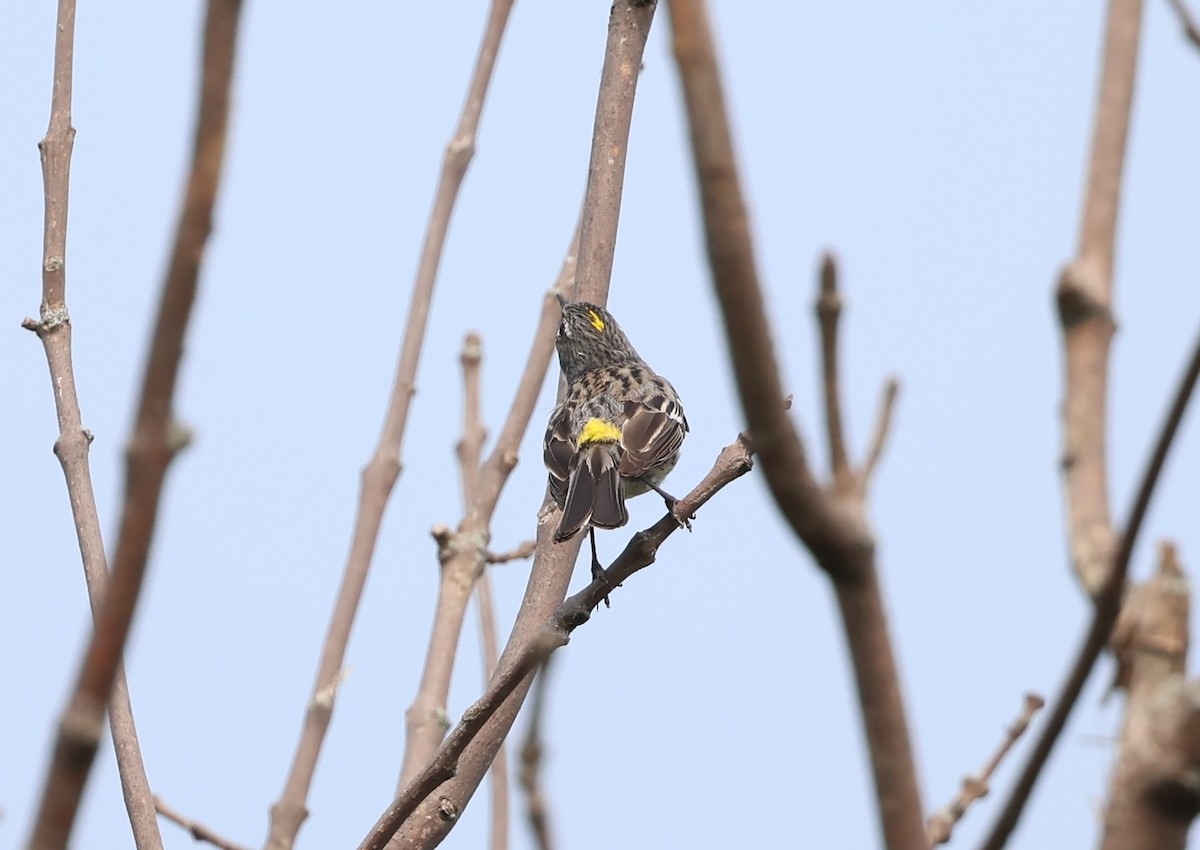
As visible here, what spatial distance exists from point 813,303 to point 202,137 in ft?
1.85

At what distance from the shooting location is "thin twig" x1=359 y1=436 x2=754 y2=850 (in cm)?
276

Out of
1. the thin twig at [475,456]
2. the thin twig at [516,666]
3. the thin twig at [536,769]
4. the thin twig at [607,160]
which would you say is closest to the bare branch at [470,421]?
the thin twig at [475,456]

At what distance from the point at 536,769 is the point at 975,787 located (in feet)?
6.77

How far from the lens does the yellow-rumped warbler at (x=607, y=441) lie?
4.95m

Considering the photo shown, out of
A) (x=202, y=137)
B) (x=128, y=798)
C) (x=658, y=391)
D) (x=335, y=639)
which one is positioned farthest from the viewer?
(x=658, y=391)

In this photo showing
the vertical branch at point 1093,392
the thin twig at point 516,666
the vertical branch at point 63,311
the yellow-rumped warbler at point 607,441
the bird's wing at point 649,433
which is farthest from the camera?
the bird's wing at point 649,433

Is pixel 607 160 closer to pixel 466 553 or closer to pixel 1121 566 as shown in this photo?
pixel 466 553

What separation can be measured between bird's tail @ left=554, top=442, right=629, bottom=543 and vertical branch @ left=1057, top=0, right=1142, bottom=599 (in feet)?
9.91

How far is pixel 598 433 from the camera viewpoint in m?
5.87

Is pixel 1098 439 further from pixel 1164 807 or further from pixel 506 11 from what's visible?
pixel 506 11

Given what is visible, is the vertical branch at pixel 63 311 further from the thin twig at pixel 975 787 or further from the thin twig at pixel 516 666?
the thin twig at pixel 975 787

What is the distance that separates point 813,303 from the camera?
4.35 feet

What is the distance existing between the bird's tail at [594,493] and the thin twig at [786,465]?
3035mm

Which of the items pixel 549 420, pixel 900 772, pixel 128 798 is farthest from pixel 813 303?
pixel 549 420
